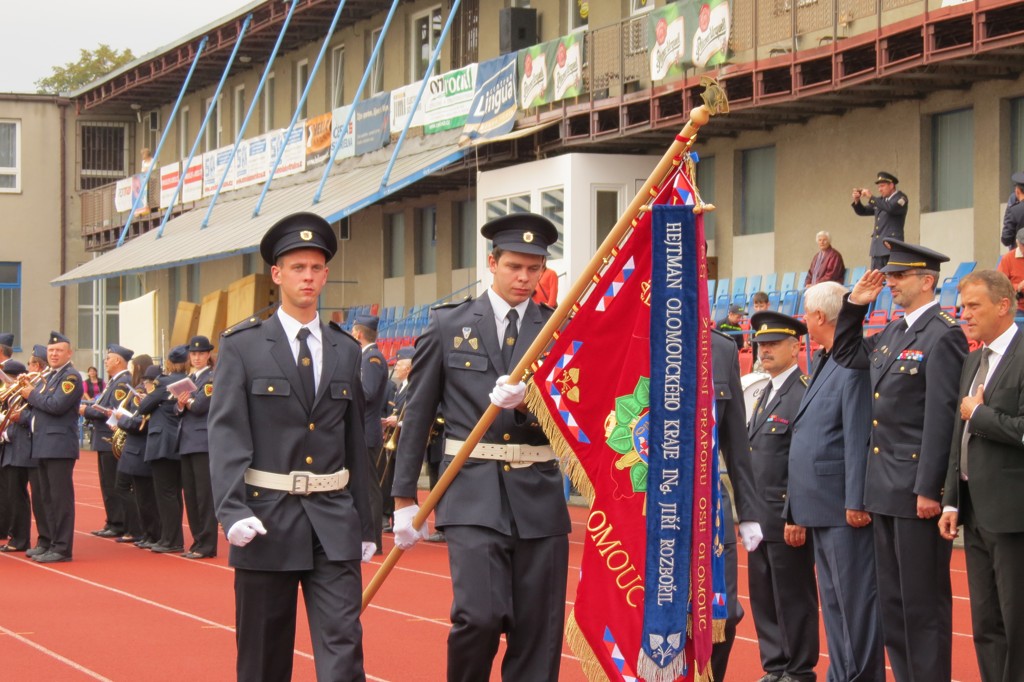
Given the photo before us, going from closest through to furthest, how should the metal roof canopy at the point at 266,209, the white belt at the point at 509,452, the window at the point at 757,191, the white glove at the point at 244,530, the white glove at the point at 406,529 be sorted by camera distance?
the white glove at the point at 244,530 < the white belt at the point at 509,452 < the white glove at the point at 406,529 < the window at the point at 757,191 < the metal roof canopy at the point at 266,209

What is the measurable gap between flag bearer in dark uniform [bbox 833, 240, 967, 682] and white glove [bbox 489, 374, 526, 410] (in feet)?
6.58

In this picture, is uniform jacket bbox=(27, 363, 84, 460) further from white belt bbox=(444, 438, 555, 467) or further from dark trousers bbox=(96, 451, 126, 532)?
white belt bbox=(444, 438, 555, 467)

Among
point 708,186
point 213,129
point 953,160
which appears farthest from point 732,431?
point 213,129

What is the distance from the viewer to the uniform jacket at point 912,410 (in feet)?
24.7

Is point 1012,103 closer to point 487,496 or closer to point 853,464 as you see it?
point 853,464

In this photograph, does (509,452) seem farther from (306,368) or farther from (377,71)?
(377,71)

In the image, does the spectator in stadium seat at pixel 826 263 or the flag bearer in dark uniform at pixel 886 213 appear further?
the spectator in stadium seat at pixel 826 263

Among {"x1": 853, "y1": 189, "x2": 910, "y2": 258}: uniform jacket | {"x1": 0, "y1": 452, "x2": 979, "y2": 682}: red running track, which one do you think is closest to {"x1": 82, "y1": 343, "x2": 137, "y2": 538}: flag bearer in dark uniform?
{"x1": 0, "y1": 452, "x2": 979, "y2": 682}: red running track

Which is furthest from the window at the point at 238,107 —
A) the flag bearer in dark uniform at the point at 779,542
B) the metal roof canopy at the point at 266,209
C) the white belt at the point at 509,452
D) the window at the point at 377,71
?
the white belt at the point at 509,452

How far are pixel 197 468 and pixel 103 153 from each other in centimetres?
3790

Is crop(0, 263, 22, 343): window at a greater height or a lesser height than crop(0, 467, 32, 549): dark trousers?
greater

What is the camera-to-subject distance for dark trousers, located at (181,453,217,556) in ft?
50.6

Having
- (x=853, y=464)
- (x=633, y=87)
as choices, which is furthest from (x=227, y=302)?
(x=853, y=464)

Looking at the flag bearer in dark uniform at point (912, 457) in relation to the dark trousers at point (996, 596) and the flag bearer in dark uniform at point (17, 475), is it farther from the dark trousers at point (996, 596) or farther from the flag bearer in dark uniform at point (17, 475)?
the flag bearer in dark uniform at point (17, 475)
